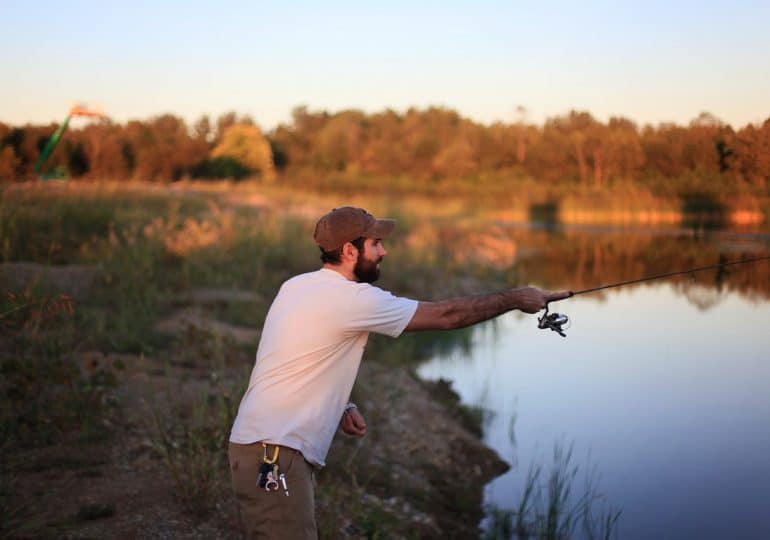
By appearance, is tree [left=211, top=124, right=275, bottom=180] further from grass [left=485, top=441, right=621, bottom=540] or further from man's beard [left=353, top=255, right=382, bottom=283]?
man's beard [left=353, top=255, right=382, bottom=283]

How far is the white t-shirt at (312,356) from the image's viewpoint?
3.29 meters

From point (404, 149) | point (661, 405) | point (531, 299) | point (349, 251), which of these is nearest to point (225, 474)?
point (349, 251)

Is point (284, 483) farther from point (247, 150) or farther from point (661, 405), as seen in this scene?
point (247, 150)

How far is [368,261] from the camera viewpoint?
3.53 m

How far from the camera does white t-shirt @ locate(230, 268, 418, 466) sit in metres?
3.29

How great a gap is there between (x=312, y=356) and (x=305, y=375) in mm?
80

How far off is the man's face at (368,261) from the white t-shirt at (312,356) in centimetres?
10

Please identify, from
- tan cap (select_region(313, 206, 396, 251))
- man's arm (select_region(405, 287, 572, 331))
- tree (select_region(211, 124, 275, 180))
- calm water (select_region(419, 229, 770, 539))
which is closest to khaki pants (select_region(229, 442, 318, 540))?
man's arm (select_region(405, 287, 572, 331))

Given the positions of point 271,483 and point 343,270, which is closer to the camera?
point 271,483

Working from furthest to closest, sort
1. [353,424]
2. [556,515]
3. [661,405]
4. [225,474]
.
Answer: [661,405], [556,515], [225,474], [353,424]

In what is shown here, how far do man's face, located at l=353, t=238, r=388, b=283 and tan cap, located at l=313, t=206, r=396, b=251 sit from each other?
0.04 metres

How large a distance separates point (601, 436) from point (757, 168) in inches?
142

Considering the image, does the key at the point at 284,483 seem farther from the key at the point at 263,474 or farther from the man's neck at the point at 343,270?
the man's neck at the point at 343,270

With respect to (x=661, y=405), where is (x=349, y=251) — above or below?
above
